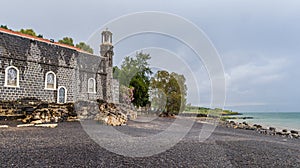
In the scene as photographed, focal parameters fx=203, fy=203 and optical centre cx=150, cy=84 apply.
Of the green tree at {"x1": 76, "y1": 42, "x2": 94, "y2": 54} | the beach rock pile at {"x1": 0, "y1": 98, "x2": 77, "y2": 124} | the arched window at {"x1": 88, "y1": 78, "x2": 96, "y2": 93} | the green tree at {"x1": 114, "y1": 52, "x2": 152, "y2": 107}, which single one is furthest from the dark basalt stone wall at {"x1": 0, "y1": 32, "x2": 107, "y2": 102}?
the green tree at {"x1": 76, "y1": 42, "x2": 94, "y2": 54}

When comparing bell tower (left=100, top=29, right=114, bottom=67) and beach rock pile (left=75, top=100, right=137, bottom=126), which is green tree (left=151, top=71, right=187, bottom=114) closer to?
bell tower (left=100, top=29, right=114, bottom=67)

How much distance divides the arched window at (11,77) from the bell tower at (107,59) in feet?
A: 28.7

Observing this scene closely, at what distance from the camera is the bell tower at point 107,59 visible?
22203mm

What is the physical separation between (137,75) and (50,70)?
1565 centimetres

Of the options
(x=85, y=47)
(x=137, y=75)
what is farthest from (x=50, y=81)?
(x=85, y=47)

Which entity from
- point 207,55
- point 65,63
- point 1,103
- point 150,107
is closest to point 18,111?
point 1,103

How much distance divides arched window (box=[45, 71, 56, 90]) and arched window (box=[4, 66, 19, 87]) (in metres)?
2.24

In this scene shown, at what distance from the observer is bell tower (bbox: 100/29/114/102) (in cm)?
2220

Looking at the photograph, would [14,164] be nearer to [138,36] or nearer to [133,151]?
[133,151]

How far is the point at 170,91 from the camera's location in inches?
1160

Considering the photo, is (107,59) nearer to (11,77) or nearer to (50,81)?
(50,81)

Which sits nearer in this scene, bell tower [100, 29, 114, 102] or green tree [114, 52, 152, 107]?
bell tower [100, 29, 114, 102]

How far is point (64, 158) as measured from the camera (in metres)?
4.62

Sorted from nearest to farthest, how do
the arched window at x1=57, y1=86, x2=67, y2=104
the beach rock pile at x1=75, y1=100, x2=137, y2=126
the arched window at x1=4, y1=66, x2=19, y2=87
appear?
the beach rock pile at x1=75, y1=100, x2=137, y2=126
the arched window at x1=4, y1=66, x2=19, y2=87
the arched window at x1=57, y1=86, x2=67, y2=104
